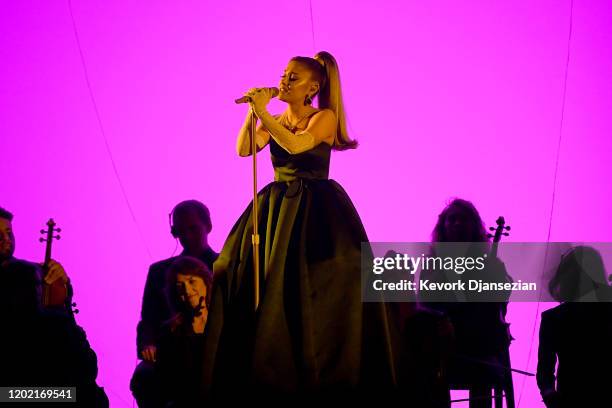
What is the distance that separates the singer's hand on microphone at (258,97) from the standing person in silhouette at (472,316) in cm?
114

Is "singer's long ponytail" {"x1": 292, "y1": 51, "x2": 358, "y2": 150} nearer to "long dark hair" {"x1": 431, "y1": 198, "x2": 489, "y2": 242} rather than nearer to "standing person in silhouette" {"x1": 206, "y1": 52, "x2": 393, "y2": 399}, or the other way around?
"standing person in silhouette" {"x1": 206, "y1": 52, "x2": 393, "y2": 399}

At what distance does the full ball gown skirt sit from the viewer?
8.80ft

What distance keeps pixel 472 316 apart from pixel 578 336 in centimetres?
47

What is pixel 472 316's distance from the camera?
344 cm

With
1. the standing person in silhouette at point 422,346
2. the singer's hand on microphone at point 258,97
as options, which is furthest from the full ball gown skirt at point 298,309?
the singer's hand on microphone at point 258,97

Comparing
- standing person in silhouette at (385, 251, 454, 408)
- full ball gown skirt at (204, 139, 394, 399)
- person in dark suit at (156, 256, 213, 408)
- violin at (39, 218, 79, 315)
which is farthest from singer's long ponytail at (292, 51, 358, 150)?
violin at (39, 218, 79, 315)

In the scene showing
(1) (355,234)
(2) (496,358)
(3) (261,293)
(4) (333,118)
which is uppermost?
(4) (333,118)

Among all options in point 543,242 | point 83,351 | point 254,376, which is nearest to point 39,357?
point 83,351

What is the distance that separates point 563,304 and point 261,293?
4.00 ft

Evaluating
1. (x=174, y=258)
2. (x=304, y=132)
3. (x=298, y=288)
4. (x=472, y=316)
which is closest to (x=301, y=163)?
(x=304, y=132)

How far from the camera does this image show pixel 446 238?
3635 mm

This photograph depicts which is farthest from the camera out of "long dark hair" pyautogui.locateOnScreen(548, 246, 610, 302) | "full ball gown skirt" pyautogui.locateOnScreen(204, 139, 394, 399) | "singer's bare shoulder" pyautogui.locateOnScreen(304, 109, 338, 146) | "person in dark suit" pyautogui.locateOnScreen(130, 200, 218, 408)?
"person in dark suit" pyautogui.locateOnScreen(130, 200, 218, 408)

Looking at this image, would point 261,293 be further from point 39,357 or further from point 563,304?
point 563,304

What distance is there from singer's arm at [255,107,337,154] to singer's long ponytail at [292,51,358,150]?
0.06m
